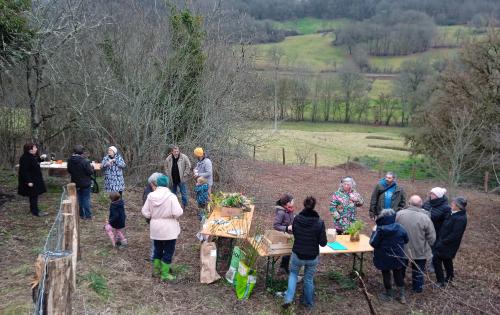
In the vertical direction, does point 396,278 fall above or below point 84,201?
below

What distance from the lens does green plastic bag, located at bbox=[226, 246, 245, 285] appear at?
6512 mm

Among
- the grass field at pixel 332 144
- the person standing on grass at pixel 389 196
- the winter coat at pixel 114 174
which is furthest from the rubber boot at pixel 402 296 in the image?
the grass field at pixel 332 144

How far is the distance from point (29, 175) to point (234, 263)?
4.38 m

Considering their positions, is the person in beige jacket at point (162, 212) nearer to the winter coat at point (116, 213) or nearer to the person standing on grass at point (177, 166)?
the winter coat at point (116, 213)

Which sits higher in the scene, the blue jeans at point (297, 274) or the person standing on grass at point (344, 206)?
the person standing on grass at point (344, 206)

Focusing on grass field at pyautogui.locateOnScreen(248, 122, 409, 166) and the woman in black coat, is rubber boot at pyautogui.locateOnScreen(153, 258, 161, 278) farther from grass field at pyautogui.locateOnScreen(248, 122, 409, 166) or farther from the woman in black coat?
grass field at pyautogui.locateOnScreen(248, 122, 409, 166)

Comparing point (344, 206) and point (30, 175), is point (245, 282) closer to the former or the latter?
point (344, 206)

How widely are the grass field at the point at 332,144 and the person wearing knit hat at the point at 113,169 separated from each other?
13.7 metres

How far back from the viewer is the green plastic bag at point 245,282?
6266 millimetres

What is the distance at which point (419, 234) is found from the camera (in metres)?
6.71

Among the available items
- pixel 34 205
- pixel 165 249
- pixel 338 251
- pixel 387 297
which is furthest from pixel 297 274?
pixel 34 205

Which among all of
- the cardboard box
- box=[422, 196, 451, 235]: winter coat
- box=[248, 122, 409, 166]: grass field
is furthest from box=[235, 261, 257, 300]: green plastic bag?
box=[248, 122, 409, 166]: grass field

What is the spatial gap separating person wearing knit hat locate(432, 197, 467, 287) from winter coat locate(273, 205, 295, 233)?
241 cm

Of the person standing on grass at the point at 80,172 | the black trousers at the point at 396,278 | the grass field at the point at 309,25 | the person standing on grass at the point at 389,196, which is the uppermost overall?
the grass field at the point at 309,25
